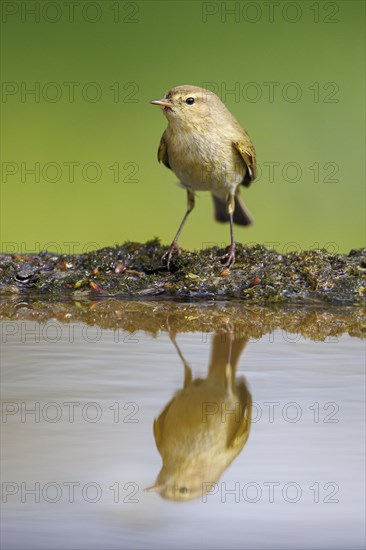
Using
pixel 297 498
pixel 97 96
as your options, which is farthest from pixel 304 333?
pixel 97 96

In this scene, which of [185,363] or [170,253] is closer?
[185,363]

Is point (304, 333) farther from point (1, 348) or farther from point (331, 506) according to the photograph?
point (331, 506)

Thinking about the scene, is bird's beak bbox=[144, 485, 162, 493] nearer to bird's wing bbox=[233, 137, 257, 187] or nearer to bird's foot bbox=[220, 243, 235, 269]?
bird's foot bbox=[220, 243, 235, 269]

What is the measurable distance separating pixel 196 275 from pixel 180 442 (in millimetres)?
2031

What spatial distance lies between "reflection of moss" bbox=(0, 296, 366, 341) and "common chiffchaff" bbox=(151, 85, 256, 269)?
90 centimetres

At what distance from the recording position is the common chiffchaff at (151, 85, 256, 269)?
14.6ft

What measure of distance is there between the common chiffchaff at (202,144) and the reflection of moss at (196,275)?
0.49 m

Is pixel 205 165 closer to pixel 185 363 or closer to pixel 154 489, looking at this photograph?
pixel 185 363

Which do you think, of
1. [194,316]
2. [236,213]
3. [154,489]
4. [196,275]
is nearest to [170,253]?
[196,275]

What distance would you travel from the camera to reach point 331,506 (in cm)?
149

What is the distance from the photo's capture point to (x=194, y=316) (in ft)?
10.9

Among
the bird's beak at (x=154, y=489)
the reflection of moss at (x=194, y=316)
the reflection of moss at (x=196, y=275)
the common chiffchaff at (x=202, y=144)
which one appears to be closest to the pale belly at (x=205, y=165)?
the common chiffchaff at (x=202, y=144)

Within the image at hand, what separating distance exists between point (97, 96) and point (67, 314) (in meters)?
3.76

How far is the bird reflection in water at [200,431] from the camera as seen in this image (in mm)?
1616
